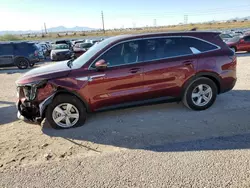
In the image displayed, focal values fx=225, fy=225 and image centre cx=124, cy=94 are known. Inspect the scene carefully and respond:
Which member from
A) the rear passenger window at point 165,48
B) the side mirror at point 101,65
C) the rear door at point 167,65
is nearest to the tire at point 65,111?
the side mirror at point 101,65

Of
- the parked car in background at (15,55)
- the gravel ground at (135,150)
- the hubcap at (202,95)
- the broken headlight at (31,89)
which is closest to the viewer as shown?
the gravel ground at (135,150)

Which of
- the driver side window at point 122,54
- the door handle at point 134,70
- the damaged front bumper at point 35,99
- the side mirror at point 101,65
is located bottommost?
the damaged front bumper at point 35,99

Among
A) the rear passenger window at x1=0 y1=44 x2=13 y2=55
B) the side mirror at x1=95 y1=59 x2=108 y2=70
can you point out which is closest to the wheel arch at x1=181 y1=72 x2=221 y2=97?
the side mirror at x1=95 y1=59 x2=108 y2=70

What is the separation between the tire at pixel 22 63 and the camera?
1538 cm

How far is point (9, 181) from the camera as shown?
2900 millimetres

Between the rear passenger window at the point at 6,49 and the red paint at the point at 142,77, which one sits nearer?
the red paint at the point at 142,77

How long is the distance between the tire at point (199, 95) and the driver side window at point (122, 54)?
1424 mm

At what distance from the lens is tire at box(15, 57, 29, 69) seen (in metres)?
15.4

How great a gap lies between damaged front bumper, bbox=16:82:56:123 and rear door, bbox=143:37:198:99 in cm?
197

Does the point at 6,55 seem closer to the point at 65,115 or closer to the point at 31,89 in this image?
the point at 31,89

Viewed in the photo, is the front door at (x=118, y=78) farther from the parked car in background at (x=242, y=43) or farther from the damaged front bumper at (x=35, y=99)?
the parked car in background at (x=242, y=43)

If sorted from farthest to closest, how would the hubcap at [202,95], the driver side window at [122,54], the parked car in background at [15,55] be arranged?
1. the parked car in background at [15,55]
2. the hubcap at [202,95]
3. the driver side window at [122,54]

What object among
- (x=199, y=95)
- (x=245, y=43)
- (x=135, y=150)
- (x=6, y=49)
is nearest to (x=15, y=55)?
(x=6, y=49)

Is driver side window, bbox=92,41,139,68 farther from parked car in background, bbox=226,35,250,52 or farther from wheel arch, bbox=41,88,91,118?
parked car in background, bbox=226,35,250,52
